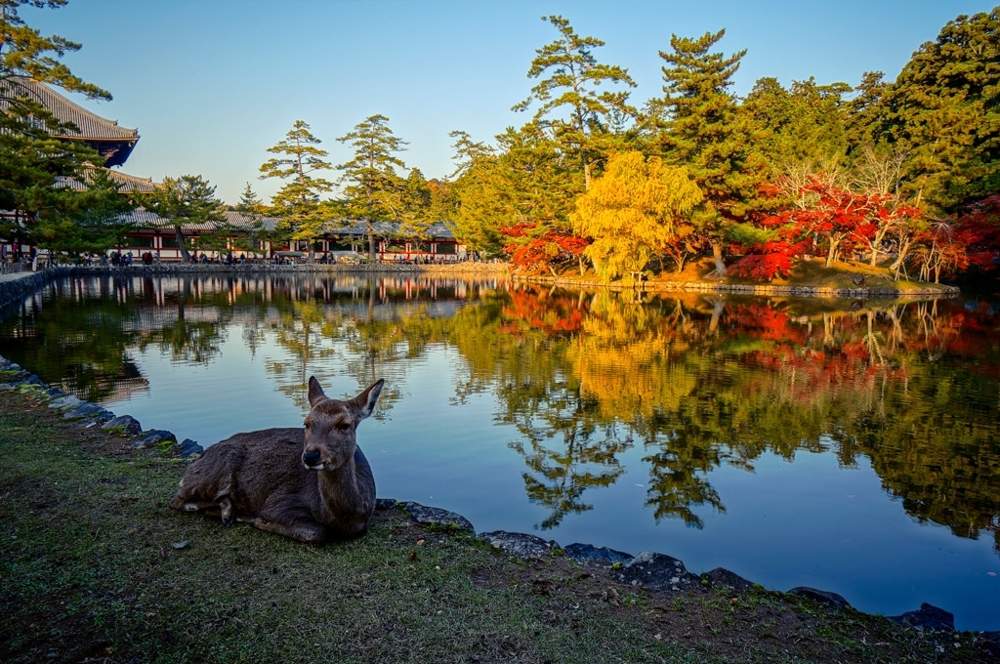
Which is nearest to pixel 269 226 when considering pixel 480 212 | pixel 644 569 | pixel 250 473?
pixel 480 212

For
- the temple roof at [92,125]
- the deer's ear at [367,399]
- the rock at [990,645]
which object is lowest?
the rock at [990,645]

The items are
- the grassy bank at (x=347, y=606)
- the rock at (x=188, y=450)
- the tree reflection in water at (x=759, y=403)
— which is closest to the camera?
the grassy bank at (x=347, y=606)

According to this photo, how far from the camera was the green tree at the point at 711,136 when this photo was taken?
114ft

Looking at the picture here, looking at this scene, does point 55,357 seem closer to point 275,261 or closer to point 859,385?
point 859,385

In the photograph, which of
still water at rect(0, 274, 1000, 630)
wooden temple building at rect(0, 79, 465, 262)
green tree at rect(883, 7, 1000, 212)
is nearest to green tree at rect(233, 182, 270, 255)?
wooden temple building at rect(0, 79, 465, 262)

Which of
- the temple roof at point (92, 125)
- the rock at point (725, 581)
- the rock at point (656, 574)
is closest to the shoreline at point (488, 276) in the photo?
→ the temple roof at point (92, 125)

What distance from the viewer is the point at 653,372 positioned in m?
13.2

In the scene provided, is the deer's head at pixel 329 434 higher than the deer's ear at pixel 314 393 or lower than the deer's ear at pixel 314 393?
lower

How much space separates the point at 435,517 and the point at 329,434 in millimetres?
1575

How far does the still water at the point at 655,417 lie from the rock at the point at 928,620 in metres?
0.55

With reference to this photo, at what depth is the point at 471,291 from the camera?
3650 cm

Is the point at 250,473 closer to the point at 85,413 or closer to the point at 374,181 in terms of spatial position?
the point at 85,413

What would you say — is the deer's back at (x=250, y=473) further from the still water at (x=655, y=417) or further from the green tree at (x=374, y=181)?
the green tree at (x=374, y=181)

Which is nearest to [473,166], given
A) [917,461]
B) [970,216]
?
[970,216]
